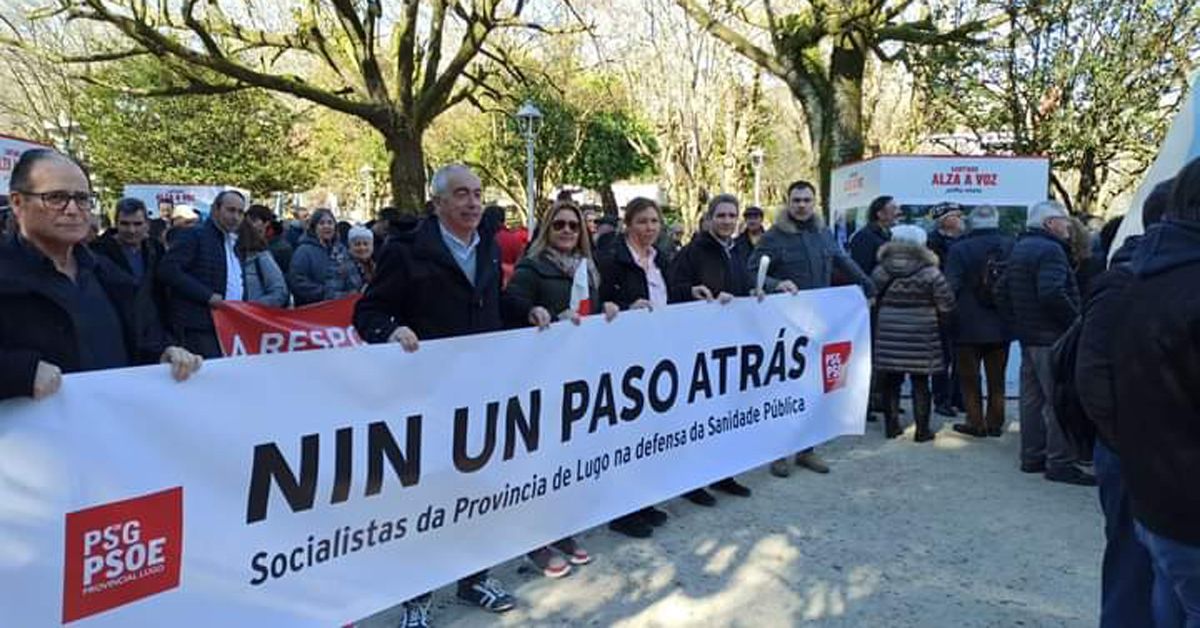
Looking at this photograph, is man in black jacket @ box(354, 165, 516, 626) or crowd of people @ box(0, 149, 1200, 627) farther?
man in black jacket @ box(354, 165, 516, 626)

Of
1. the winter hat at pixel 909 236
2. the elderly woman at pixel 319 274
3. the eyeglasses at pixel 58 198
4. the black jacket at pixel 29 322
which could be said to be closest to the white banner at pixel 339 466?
the black jacket at pixel 29 322

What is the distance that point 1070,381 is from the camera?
314 cm

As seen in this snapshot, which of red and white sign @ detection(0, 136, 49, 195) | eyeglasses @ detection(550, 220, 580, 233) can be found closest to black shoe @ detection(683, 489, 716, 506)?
eyeglasses @ detection(550, 220, 580, 233)

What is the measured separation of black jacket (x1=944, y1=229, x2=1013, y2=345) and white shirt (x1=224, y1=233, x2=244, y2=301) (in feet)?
17.7

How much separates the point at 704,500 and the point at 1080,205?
15.0 meters

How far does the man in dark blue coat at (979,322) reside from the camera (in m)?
7.21

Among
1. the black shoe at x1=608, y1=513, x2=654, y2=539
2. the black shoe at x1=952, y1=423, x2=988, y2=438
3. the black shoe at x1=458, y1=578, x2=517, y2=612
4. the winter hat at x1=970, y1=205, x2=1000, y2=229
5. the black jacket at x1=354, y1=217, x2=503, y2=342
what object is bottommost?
the black shoe at x1=458, y1=578, x2=517, y2=612

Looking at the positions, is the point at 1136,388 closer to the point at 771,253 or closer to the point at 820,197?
the point at 771,253

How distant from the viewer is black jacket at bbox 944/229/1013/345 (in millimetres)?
7207

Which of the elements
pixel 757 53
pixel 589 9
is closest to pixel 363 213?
pixel 589 9

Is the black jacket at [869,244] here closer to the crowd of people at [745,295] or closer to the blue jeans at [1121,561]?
the crowd of people at [745,295]

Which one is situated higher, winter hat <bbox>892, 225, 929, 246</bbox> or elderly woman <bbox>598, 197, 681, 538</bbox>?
winter hat <bbox>892, 225, 929, 246</bbox>

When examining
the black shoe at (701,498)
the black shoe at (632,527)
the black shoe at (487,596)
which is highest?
the black shoe at (701,498)

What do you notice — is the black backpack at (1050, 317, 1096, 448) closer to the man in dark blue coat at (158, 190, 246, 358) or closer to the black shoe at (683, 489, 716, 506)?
the black shoe at (683, 489, 716, 506)
